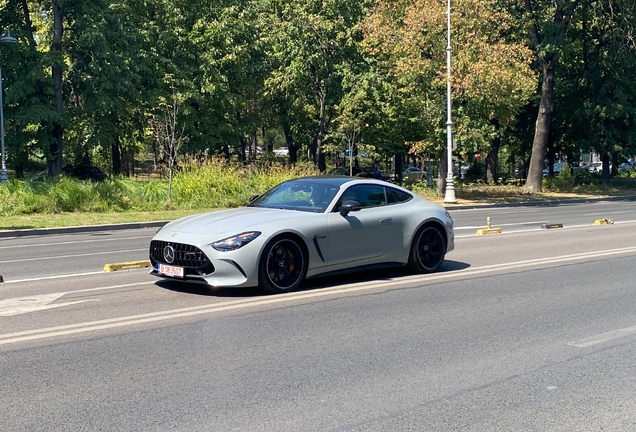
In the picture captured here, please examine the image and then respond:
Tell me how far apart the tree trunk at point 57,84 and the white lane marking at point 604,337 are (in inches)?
1272

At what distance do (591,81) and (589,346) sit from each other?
39.8 metres

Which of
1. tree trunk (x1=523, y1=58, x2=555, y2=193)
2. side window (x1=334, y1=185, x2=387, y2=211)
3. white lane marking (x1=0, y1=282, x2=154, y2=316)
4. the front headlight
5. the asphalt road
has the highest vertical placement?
tree trunk (x1=523, y1=58, x2=555, y2=193)

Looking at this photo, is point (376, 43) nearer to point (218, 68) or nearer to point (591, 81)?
point (218, 68)

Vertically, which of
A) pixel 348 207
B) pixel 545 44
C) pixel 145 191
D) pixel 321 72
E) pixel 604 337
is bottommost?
pixel 604 337

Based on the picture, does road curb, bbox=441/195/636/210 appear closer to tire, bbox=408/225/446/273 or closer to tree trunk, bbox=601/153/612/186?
tree trunk, bbox=601/153/612/186

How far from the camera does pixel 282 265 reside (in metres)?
8.60

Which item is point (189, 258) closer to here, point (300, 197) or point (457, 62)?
point (300, 197)

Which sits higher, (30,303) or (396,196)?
(396,196)

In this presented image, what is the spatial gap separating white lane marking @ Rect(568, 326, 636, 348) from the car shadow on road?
340 cm

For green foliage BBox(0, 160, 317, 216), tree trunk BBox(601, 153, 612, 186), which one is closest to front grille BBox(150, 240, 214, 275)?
green foliage BBox(0, 160, 317, 216)

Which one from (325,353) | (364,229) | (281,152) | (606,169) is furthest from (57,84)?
(281,152)

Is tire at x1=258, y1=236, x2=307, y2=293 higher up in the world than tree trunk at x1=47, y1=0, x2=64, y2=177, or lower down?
lower down

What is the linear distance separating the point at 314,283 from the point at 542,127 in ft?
106

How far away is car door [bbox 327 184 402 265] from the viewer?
9.10 m
